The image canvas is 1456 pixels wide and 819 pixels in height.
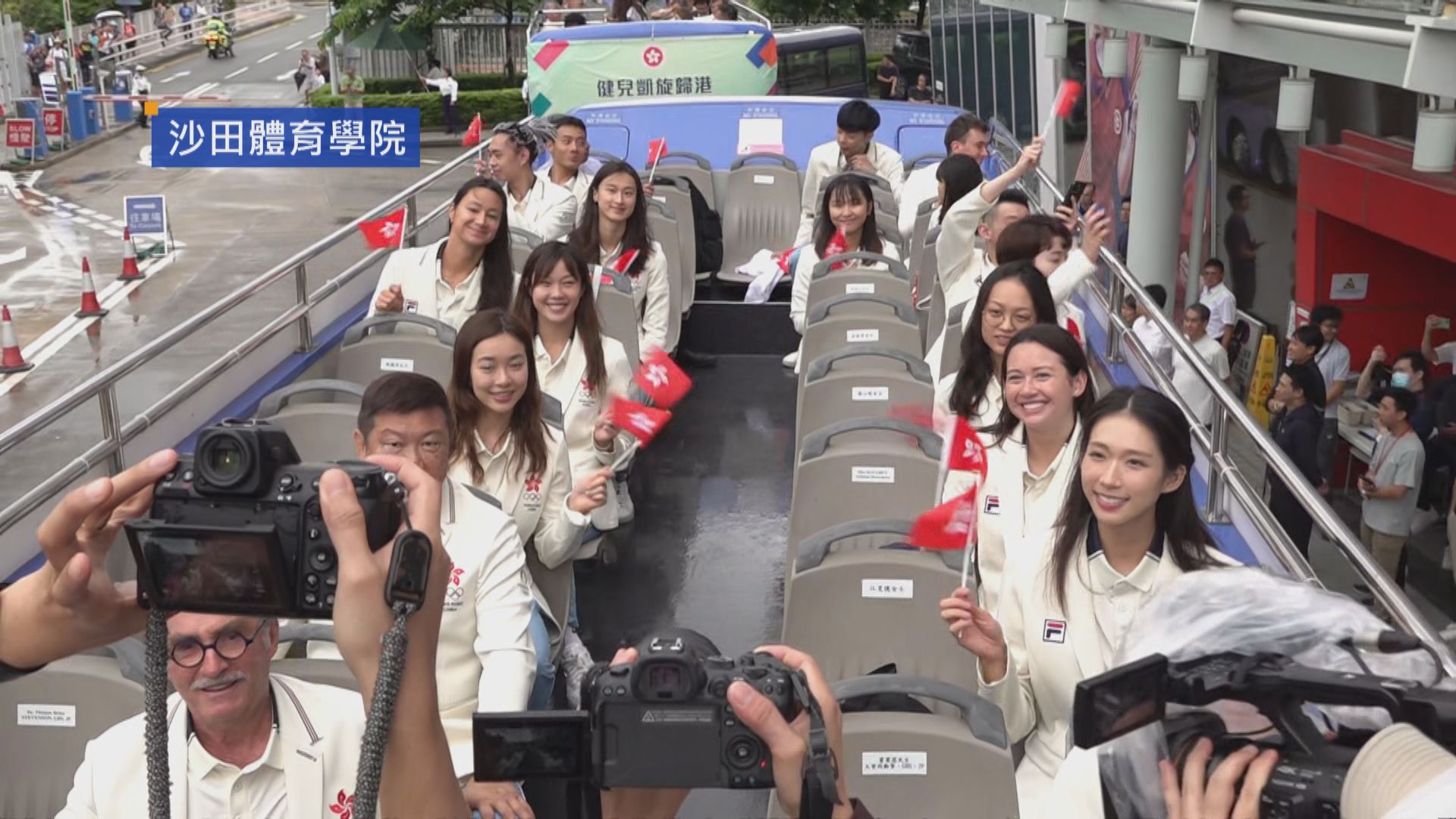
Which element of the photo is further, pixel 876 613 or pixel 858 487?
pixel 858 487

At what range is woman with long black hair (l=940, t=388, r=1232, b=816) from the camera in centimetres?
354

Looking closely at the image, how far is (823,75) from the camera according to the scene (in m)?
20.8

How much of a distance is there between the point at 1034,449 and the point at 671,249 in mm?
4992

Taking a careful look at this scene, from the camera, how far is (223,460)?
209cm

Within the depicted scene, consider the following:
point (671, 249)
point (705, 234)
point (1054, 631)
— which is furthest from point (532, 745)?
point (705, 234)

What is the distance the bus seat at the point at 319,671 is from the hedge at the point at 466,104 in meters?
33.6

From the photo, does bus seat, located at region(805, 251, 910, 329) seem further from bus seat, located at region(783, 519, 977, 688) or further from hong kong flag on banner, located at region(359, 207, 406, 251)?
bus seat, located at region(783, 519, 977, 688)

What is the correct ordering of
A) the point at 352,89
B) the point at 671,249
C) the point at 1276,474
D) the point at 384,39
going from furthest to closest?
the point at 384,39
the point at 352,89
the point at 671,249
the point at 1276,474

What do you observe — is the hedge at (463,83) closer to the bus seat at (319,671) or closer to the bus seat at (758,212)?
the bus seat at (758,212)

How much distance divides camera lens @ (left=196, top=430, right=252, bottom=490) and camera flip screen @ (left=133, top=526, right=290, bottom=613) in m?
0.07

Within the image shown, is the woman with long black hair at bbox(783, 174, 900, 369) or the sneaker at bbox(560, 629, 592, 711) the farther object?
the woman with long black hair at bbox(783, 174, 900, 369)

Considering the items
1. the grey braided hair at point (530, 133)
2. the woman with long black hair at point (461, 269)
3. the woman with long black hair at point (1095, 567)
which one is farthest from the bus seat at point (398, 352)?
the woman with long black hair at point (1095, 567)

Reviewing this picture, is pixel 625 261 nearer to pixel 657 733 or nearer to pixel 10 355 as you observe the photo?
pixel 657 733
